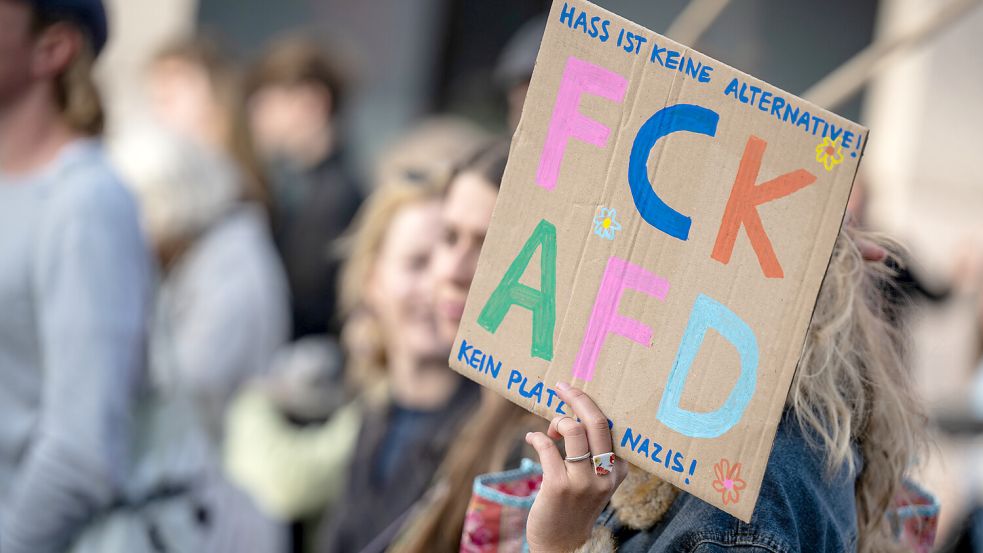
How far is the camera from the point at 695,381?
1356mm

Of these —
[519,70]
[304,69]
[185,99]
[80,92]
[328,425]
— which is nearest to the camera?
[80,92]

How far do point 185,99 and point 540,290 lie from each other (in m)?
3.90

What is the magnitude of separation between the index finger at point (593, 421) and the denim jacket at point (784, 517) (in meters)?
0.15

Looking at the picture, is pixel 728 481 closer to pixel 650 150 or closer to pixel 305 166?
pixel 650 150

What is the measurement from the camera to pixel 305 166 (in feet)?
17.6

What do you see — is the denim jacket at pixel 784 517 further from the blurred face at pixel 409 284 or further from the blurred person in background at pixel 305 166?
the blurred person in background at pixel 305 166

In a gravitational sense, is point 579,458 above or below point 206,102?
below

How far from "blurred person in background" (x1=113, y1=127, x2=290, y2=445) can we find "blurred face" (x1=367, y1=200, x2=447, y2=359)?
0.63 meters

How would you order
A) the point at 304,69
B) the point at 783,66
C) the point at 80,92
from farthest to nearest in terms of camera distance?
the point at 783,66 < the point at 304,69 < the point at 80,92

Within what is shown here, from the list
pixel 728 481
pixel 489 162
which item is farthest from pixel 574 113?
pixel 489 162

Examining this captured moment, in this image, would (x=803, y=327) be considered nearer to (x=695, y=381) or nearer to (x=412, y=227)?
(x=695, y=381)

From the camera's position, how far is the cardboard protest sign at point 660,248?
1.32 m

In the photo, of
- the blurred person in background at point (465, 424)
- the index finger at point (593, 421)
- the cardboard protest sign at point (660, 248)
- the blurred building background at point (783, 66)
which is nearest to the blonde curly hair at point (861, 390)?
the cardboard protest sign at point (660, 248)

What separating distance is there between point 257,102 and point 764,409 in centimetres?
467
